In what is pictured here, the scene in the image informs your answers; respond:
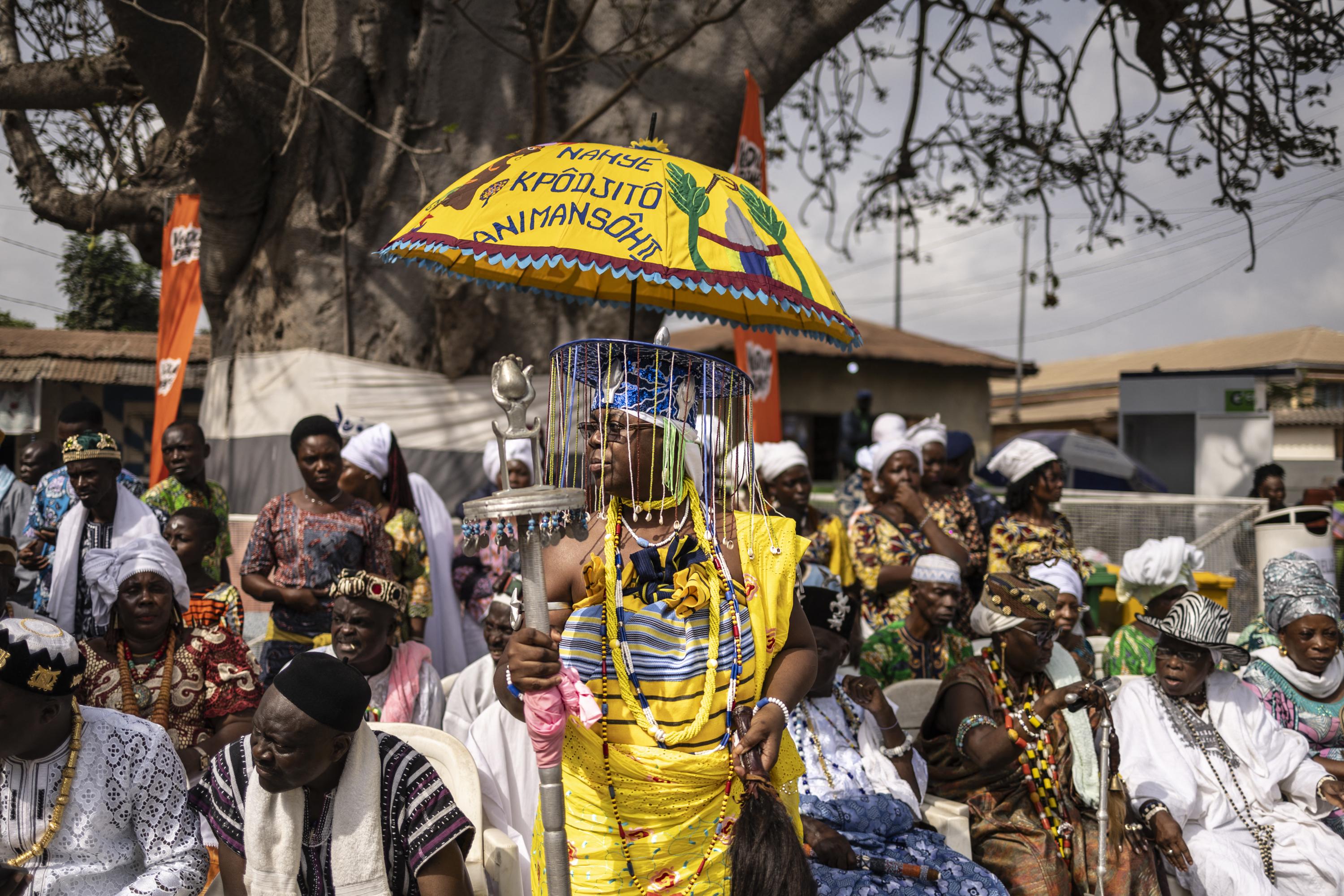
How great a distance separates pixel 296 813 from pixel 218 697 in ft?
3.75

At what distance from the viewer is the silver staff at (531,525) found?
6.60ft

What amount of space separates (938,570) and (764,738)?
7.88ft

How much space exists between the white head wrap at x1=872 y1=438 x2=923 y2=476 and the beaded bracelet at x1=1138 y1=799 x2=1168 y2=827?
2569mm

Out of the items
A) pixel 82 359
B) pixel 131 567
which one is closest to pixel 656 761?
pixel 131 567

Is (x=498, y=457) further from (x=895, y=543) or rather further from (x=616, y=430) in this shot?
(x=616, y=430)

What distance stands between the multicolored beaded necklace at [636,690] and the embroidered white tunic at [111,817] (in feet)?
3.97

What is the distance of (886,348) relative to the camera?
883 inches

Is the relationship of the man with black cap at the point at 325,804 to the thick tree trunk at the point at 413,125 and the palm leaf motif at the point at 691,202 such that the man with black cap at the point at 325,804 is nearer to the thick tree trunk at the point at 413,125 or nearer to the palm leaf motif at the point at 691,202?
the palm leaf motif at the point at 691,202

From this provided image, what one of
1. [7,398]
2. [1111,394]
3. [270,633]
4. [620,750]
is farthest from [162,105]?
[1111,394]

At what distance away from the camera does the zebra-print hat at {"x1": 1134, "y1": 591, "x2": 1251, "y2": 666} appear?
383cm

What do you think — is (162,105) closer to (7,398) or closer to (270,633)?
(270,633)

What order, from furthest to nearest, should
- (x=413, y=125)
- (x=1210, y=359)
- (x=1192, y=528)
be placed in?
1. (x=1210, y=359)
2. (x=1192, y=528)
3. (x=413, y=125)

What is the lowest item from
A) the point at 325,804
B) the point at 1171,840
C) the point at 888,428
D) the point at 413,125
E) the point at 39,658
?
the point at 1171,840

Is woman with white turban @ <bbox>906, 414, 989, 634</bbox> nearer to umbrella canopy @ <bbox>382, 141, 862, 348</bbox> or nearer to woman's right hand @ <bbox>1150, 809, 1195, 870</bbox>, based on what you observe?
woman's right hand @ <bbox>1150, 809, 1195, 870</bbox>
